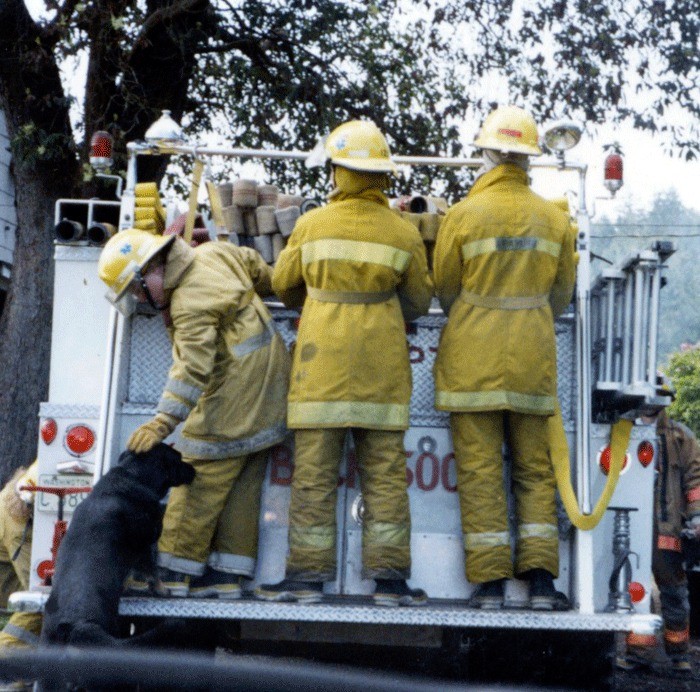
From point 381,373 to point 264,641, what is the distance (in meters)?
1.14

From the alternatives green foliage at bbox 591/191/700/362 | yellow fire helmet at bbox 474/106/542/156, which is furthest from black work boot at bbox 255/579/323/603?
green foliage at bbox 591/191/700/362

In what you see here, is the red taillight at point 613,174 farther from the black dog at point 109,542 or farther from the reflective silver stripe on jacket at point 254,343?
the black dog at point 109,542

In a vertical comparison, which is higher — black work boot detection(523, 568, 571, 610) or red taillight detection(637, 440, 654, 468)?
red taillight detection(637, 440, 654, 468)

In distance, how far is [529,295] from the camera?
17.1 ft

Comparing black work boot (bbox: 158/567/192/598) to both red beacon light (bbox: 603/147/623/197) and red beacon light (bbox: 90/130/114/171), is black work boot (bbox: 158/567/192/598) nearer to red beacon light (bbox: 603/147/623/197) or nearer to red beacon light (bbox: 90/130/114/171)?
red beacon light (bbox: 90/130/114/171)

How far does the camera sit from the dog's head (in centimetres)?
499

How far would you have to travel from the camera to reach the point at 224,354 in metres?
5.26

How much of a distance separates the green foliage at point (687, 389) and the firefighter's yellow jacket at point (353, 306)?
1229 centimetres

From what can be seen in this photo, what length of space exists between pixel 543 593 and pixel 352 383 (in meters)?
1.05

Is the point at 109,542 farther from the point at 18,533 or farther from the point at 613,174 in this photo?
the point at 613,174

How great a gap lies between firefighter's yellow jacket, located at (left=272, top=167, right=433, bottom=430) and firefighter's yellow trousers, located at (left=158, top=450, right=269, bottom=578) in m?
0.33


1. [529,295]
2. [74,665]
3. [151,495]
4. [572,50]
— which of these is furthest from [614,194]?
[572,50]

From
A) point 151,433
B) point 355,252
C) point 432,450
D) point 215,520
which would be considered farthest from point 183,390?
point 432,450

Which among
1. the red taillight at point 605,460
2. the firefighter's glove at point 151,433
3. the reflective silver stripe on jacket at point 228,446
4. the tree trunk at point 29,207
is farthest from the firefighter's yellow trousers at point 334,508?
the tree trunk at point 29,207
